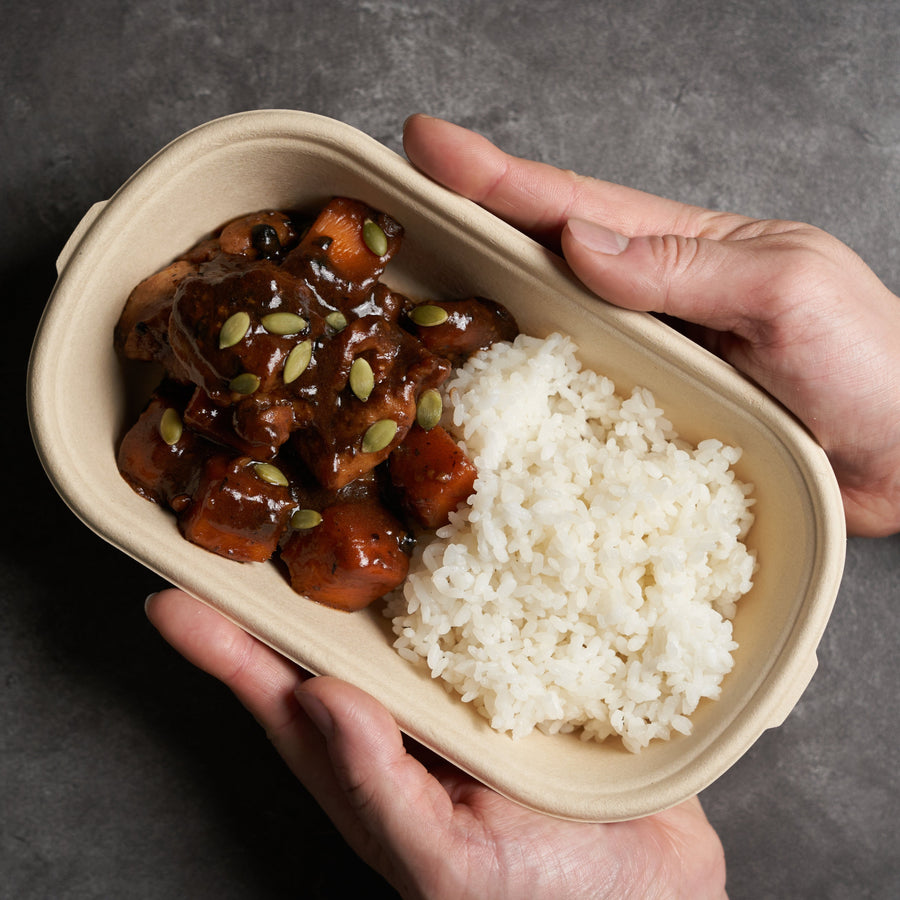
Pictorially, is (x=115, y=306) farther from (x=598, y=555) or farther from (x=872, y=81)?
(x=872, y=81)

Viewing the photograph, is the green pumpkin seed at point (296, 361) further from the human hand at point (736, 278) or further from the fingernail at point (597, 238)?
the fingernail at point (597, 238)

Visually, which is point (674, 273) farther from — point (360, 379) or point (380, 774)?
point (380, 774)

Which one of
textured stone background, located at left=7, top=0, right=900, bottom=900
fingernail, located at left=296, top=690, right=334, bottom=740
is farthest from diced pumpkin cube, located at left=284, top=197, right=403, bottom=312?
fingernail, located at left=296, top=690, right=334, bottom=740

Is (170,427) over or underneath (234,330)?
underneath

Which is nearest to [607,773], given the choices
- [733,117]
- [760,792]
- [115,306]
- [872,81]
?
[760,792]

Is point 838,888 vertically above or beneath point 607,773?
beneath

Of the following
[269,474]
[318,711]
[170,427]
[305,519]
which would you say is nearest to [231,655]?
[318,711]
